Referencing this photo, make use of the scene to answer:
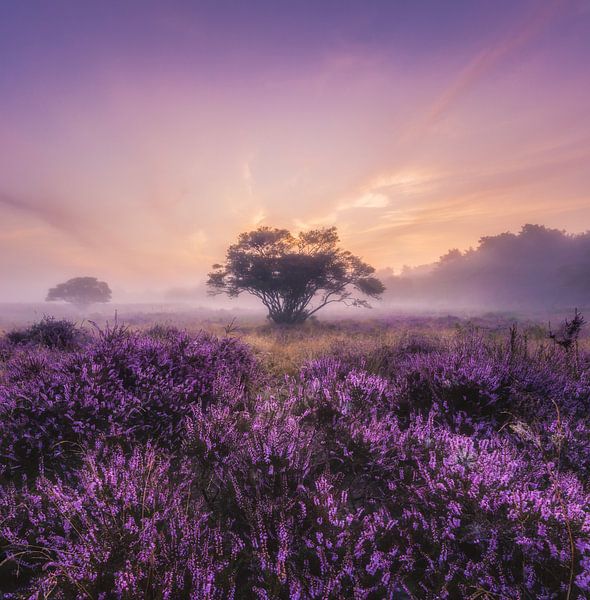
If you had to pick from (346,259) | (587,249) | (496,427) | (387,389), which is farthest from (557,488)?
(587,249)

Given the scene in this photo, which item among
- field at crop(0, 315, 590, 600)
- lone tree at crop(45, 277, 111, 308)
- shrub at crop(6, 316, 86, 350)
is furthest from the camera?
lone tree at crop(45, 277, 111, 308)

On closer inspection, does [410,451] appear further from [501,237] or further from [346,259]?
[501,237]

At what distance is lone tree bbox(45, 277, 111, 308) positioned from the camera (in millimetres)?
60031

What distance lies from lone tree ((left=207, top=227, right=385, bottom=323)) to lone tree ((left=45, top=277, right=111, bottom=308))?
2130 inches

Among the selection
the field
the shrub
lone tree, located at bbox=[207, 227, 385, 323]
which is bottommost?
the field

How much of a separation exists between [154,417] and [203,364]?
3.92 feet

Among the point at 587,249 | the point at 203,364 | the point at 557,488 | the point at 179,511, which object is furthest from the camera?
the point at 587,249

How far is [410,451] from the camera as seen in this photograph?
256cm

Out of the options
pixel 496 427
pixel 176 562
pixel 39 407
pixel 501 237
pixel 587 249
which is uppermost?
pixel 501 237

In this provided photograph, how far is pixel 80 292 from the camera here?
60.8m

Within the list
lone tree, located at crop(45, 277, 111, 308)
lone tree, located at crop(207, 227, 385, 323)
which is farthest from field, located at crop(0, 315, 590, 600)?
lone tree, located at crop(45, 277, 111, 308)

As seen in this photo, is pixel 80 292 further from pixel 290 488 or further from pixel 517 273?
pixel 517 273

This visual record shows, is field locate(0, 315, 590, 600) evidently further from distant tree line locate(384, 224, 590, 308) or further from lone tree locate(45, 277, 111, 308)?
lone tree locate(45, 277, 111, 308)

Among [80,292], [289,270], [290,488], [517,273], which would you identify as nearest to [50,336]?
→ [290,488]
